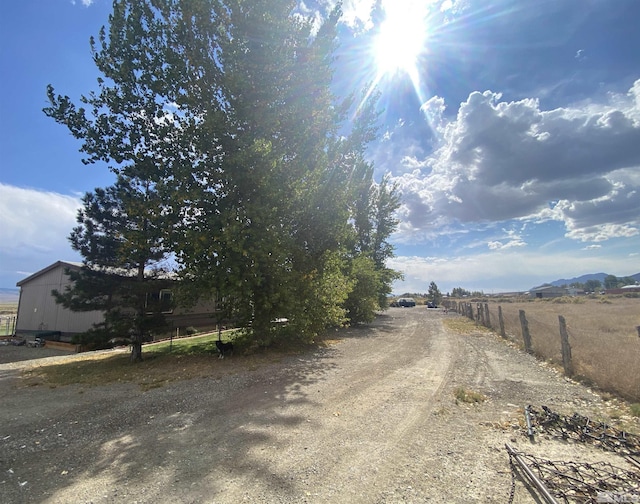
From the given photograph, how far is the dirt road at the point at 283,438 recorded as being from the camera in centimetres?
306

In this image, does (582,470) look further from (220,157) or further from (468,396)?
(220,157)

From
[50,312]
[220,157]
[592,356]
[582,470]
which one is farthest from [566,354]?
[50,312]

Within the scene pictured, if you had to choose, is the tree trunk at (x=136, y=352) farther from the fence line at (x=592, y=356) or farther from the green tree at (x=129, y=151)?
the fence line at (x=592, y=356)

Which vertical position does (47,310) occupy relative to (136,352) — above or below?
above

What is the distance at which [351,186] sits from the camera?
40.6ft

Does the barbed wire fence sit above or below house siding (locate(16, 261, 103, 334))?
below

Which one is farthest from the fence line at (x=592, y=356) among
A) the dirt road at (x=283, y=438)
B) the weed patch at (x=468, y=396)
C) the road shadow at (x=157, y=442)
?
the road shadow at (x=157, y=442)

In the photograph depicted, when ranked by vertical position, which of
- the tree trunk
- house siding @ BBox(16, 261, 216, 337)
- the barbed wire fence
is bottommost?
the barbed wire fence

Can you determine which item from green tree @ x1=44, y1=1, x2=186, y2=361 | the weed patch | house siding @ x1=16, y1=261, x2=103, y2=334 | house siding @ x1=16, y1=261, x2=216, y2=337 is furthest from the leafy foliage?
house siding @ x1=16, y1=261, x2=103, y2=334

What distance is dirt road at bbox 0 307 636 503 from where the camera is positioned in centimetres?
306

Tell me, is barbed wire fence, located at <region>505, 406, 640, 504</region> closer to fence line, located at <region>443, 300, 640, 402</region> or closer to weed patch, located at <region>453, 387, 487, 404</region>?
weed patch, located at <region>453, 387, 487, 404</region>

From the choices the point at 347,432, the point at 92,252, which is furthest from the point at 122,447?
the point at 92,252

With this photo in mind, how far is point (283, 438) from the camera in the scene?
4164 mm

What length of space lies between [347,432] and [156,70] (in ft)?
37.1
